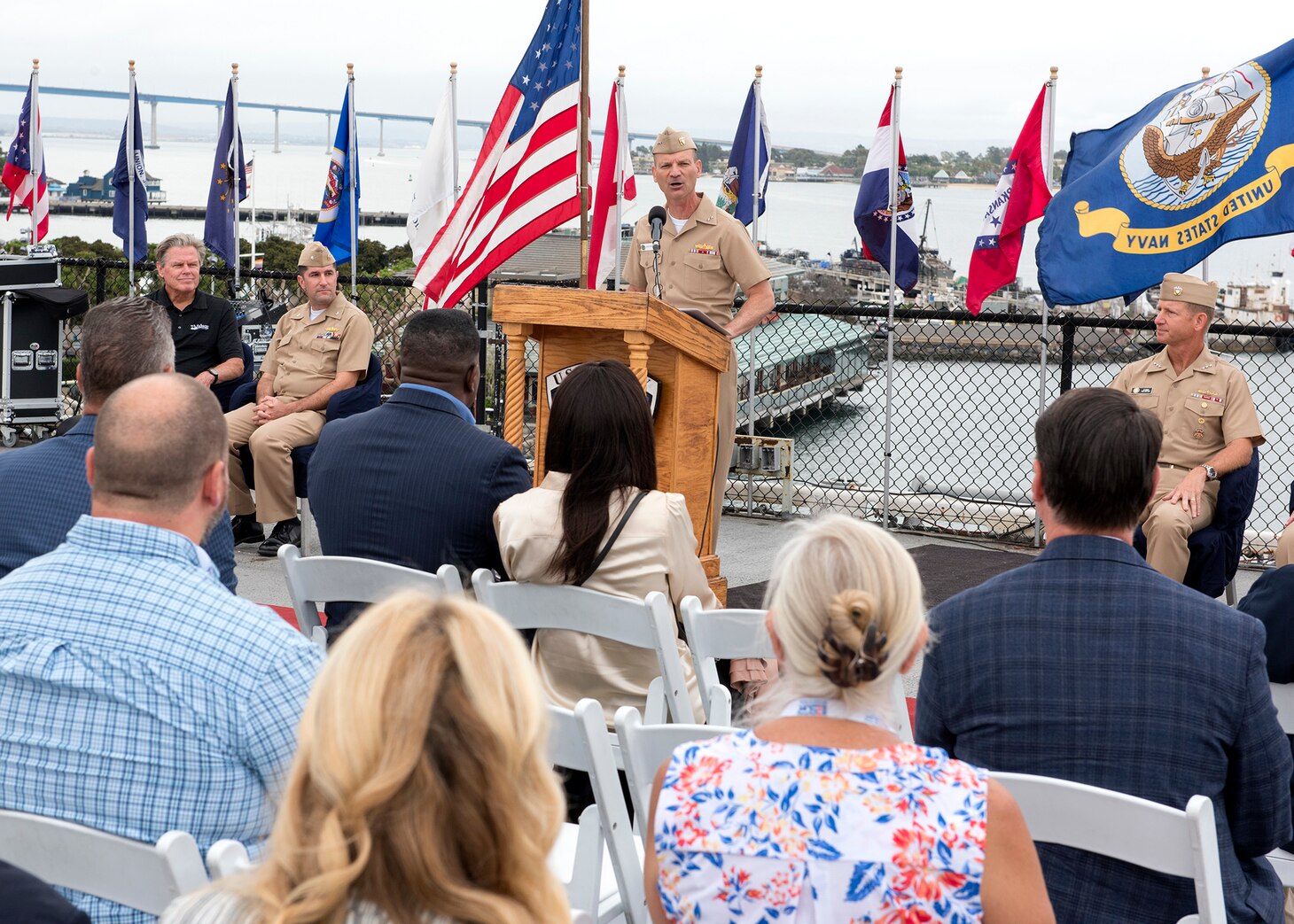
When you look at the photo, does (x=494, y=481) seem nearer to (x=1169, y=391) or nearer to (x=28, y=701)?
(x=28, y=701)

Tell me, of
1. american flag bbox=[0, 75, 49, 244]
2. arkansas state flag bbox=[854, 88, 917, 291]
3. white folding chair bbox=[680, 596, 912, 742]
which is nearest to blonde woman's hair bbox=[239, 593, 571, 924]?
white folding chair bbox=[680, 596, 912, 742]

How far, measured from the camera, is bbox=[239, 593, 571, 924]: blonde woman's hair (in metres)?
1.09

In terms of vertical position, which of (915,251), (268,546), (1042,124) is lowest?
(268,546)

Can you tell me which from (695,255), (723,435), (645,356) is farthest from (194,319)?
(645,356)

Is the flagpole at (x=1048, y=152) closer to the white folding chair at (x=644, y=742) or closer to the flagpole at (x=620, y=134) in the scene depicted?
the flagpole at (x=620, y=134)

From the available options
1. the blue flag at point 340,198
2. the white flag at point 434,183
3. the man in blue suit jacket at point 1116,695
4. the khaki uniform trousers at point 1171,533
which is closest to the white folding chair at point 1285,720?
the man in blue suit jacket at point 1116,695

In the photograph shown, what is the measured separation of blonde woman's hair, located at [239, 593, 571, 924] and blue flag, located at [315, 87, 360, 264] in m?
7.23

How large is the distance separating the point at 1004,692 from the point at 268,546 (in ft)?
16.0

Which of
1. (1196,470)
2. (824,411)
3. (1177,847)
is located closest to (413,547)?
(1177,847)

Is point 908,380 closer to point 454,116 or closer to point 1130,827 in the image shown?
point 454,116

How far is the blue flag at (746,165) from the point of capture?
7.70m

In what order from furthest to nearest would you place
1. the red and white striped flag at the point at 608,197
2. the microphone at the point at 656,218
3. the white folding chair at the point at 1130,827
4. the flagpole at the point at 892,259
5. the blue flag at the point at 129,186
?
the blue flag at the point at 129,186, the red and white striped flag at the point at 608,197, the flagpole at the point at 892,259, the microphone at the point at 656,218, the white folding chair at the point at 1130,827

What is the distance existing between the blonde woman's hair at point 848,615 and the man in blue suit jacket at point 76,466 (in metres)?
1.36

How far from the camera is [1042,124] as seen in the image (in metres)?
6.46
